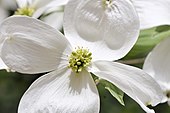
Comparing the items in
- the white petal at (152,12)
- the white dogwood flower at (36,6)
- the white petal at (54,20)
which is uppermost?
the white dogwood flower at (36,6)

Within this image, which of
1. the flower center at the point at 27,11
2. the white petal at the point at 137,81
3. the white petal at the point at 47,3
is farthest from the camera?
the flower center at the point at 27,11

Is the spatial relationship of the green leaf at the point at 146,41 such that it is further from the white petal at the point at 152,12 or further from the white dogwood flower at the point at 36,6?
the white dogwood flower at the point at 36,6

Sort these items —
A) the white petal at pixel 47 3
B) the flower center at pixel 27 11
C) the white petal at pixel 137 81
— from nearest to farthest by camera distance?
1. the white petal at pixel 137 81
2. the white petal at pixel 47 3
3. the flower center at pixel 27 11

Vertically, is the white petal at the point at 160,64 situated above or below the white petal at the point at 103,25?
below

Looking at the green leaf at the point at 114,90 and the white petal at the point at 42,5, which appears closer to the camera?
the green leaf at the point at 114,90

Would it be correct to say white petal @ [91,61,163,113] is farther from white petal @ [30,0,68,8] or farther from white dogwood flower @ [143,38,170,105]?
white petal @ [30,0,68,8]

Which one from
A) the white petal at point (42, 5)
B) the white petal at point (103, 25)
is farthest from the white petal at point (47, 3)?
the white petal at point (103, 25)

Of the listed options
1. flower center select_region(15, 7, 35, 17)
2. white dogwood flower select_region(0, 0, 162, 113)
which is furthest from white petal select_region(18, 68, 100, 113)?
flower center select_region(15, 7, 35, 17)
